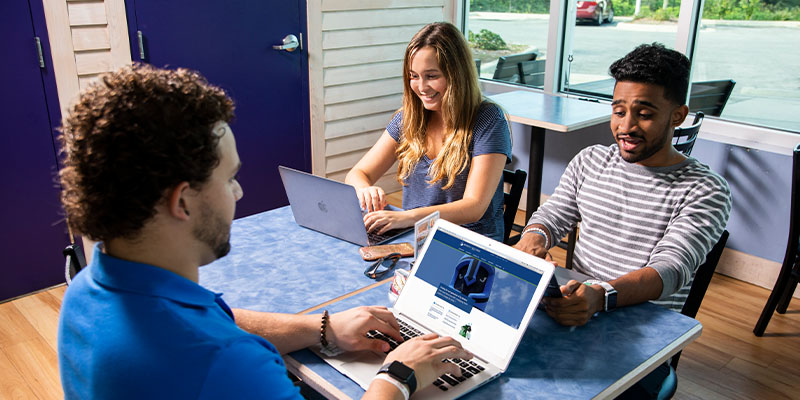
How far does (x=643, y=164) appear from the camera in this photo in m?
1.72

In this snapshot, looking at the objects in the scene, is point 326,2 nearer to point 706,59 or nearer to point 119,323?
point 706,59

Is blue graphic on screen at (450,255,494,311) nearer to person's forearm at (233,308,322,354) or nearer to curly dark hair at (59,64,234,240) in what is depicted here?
person's forearm at (233,308,322,354)

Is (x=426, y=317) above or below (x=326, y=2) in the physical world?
below

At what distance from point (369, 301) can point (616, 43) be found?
9.38 feet

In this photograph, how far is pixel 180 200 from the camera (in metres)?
0.85

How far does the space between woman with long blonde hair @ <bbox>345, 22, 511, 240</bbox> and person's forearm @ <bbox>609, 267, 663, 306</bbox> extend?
0.64m

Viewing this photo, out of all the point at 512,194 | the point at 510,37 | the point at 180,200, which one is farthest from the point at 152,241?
the point at 510,37

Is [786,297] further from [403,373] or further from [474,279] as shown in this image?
[403,373]

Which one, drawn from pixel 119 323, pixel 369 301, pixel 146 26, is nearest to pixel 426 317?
pixel 369 301

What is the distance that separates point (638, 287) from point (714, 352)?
4.51 ft

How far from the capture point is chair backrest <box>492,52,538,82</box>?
4.23 meters

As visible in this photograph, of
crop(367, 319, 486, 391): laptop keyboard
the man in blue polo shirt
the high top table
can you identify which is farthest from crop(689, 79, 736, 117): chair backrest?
the man in blue polo shirt

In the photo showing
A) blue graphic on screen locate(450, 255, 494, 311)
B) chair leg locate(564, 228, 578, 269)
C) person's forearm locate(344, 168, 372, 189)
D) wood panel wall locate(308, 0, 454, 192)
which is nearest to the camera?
blue graphic on screen locate(450, 255, 494, 311)

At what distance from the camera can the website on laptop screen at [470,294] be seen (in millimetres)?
1243
